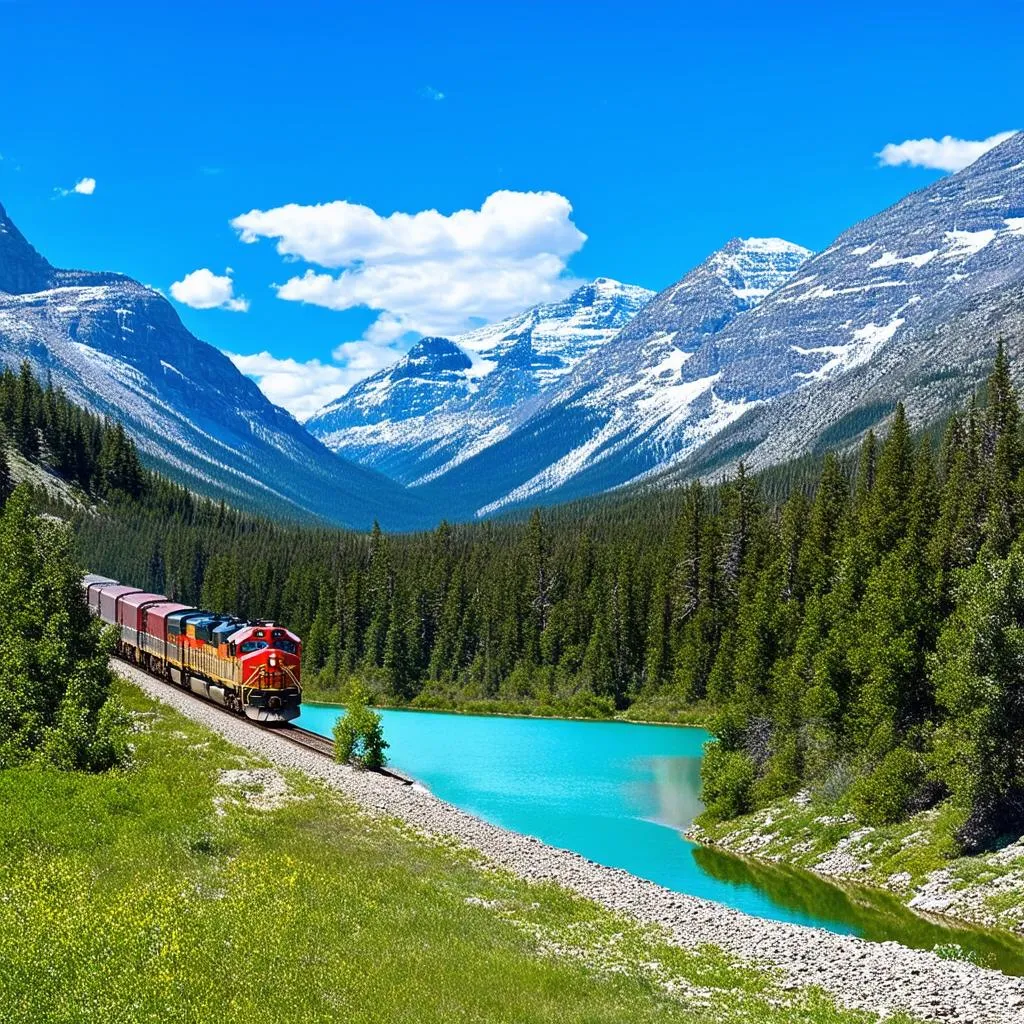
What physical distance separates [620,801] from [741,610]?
137 feet

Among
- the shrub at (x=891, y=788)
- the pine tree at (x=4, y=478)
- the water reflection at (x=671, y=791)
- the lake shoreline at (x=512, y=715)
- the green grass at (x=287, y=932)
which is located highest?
the pine tree at (x=4, y=478)

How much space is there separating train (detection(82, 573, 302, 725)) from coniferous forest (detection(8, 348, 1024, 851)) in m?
27.4

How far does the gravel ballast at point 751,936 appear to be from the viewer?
2766 cm

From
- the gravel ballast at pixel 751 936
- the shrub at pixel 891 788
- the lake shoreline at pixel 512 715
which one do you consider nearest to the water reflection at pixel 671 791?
the shrub at pixel 891 788

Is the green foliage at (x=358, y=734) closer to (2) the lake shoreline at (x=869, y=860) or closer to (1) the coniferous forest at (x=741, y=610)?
(2) the lake shoreline at (x=869, y=860)

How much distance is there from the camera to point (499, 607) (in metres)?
145

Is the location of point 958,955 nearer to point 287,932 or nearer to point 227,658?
point 287,932

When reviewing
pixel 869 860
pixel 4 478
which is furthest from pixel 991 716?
pixel 4 478

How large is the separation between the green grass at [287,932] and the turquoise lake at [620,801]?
13.8 metres

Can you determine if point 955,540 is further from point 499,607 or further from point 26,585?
point 499,607

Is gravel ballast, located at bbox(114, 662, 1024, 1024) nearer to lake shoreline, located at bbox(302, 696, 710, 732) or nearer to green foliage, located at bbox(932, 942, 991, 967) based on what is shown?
green foliage, located at bbox(932, 942, 991, 967)

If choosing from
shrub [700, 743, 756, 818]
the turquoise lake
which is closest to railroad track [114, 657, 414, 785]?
the turquoise lake

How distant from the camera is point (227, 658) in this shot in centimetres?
7038

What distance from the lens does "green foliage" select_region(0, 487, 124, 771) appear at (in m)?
42.9
